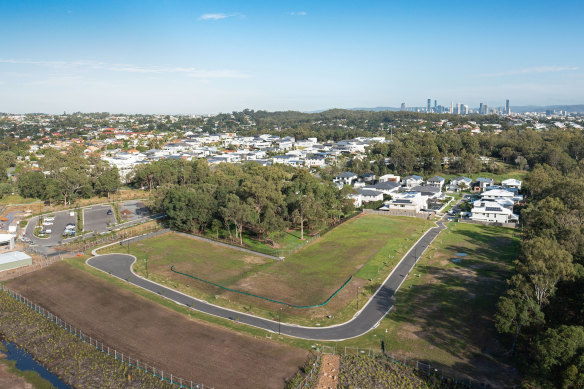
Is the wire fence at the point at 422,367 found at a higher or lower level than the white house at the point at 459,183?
lower

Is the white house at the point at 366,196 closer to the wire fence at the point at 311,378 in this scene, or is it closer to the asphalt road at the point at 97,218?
the asphalt road at the point at 97,218

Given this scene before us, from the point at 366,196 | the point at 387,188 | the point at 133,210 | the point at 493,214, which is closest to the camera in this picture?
the point at 493,214

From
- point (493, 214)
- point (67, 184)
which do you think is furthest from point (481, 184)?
point (67, 184)

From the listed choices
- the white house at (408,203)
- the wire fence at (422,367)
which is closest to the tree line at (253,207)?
the white house at (408,203)

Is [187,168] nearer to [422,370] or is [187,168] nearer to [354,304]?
[354,304]

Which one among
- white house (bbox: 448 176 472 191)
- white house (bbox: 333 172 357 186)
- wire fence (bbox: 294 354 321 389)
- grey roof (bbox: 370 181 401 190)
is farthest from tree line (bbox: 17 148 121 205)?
white house (bbox: 448 176 472 191)

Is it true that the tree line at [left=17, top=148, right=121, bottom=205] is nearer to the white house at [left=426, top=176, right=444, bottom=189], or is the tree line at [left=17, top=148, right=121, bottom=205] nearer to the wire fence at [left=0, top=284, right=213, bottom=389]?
the wire fence at [left=0, top=284, right=213, bottom=389]

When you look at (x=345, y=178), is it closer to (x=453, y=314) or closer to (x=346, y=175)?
(x=346, y=175)
